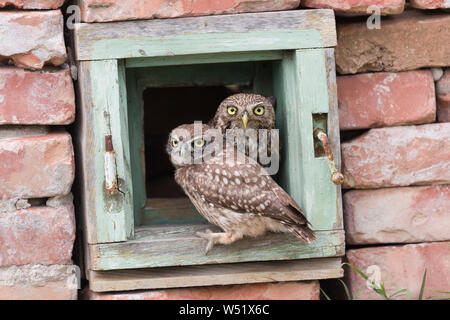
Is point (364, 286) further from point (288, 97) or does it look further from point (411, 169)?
point (288, 97)

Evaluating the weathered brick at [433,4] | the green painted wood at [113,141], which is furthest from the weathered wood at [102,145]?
the weathered brick at [433,4]

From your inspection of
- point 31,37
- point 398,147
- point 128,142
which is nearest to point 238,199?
point 128,142

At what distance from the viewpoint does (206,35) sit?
2273 mm

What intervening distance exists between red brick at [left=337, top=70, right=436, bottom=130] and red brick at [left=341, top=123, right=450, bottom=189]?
0.04 metres

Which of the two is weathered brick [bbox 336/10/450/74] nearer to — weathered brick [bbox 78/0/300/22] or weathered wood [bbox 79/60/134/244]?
weathered brick [bbox 78/0/300/22]

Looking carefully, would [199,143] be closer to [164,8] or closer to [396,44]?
[164,8]

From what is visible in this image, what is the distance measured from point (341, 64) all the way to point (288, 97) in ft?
0.86

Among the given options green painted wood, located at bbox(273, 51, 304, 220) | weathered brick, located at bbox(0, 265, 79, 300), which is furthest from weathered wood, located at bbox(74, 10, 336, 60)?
weathered brick, located at bbox(0, 265, 79, 300)

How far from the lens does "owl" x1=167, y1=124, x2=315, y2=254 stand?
2.31m

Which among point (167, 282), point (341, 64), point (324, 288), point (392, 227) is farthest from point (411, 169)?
point (167, 282)

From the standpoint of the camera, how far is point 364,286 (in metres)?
2.57

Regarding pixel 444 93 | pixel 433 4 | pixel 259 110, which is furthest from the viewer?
pixel 259 110

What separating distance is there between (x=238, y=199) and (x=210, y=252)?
23 cm

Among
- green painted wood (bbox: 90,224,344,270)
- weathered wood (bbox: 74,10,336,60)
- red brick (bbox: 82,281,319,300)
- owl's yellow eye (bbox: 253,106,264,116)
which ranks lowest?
red brick (bbox: 82,281,319,300)
